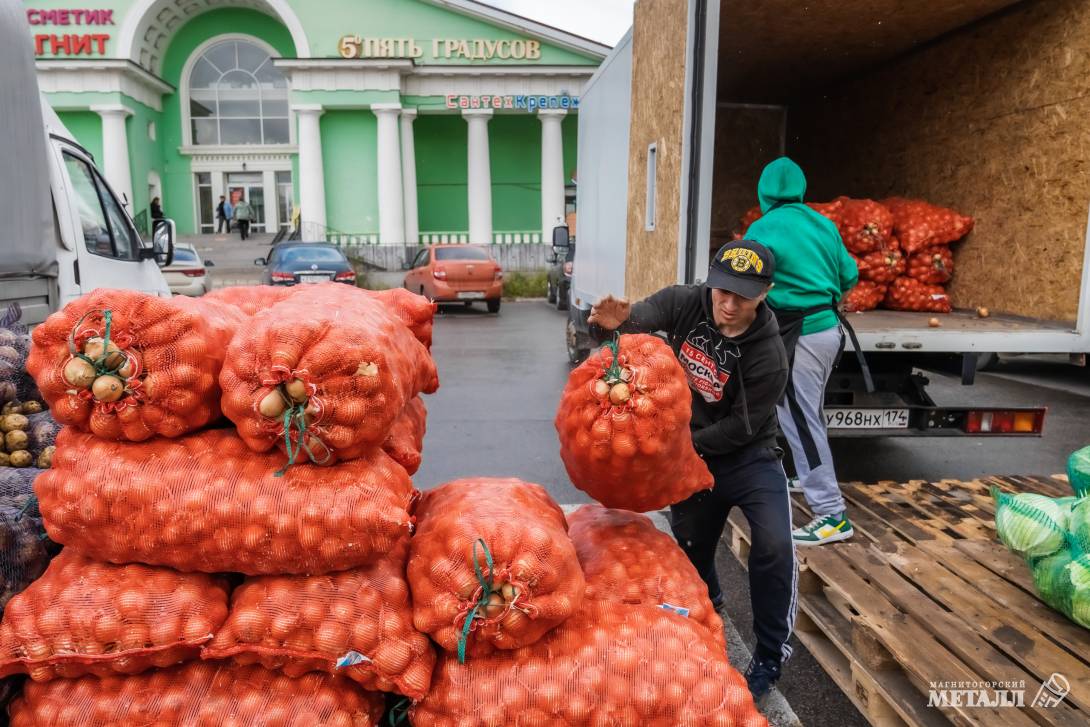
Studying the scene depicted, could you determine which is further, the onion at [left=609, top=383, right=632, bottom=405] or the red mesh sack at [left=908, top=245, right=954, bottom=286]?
the red mesh sack at [left=908, top=245, right=954, bottom=286]

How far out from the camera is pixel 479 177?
27.8 meters

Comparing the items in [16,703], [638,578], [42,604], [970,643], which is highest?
[42,604]

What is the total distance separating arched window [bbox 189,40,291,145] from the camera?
30438 millimetres

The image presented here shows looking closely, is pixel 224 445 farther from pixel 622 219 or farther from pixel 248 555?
pixel 622 219

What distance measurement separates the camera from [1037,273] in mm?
5246

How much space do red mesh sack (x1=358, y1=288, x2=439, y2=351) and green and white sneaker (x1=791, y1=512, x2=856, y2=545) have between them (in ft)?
7.78

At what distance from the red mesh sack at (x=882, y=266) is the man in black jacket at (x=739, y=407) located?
3.98 metres

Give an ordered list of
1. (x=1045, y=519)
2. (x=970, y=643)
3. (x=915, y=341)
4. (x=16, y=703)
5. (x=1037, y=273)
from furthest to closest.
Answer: (x=1037, y=273)
(x=915, y=341)
(x=1045, y=519)
(x=970, y=643)
(x=16, y=703)

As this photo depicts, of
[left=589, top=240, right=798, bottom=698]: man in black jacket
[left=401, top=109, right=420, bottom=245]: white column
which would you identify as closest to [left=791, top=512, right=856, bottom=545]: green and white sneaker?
[left=589, top=240, right=798, bottom=698]: man in black jacket

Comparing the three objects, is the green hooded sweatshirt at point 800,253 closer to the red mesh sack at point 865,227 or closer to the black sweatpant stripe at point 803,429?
the black sweatpant stripe at point 803,429

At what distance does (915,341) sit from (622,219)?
287 cm

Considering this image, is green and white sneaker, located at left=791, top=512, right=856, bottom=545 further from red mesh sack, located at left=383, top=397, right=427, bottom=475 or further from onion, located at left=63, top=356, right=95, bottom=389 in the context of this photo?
onion, located at left=63, top=356, right=95, bottom=389

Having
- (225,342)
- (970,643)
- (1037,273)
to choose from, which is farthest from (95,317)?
(1037,273)

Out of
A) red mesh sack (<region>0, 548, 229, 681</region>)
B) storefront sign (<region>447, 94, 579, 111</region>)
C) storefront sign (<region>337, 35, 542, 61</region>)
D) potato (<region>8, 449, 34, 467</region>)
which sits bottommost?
red mesh sack (<region>0, 548, 229, 681</region>)
